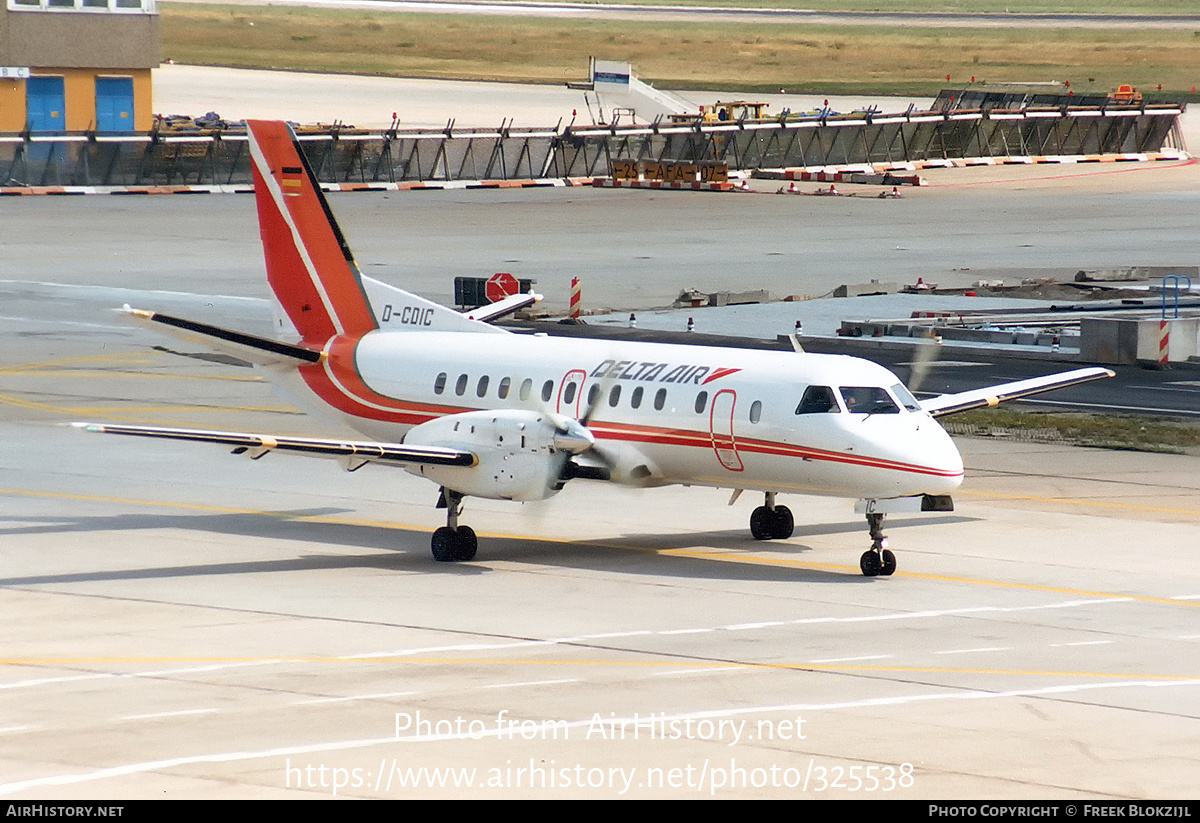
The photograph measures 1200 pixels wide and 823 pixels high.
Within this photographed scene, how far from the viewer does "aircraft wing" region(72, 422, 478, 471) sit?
26.2 meters

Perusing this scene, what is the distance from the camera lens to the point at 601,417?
27.8m

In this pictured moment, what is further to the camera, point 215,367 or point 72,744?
point 215,367

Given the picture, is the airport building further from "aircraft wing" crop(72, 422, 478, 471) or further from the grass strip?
"aircraft wing" crop(72, 422, 478, 471)

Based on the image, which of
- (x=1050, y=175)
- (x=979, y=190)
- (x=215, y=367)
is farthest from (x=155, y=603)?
(x=1050, y=175)

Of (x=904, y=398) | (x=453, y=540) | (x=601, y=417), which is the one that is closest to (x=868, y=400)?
(x=904, y=398)

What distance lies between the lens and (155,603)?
2428 centimetres

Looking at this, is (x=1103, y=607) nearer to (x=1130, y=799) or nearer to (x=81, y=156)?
(x=1130, y=799)

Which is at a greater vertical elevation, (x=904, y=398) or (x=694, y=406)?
(x=904, y=398)

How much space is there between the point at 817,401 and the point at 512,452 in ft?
14.2

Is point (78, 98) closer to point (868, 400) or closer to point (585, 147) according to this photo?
point (585, 147)

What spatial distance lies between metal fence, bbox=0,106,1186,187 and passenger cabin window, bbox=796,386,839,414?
67697 mm
